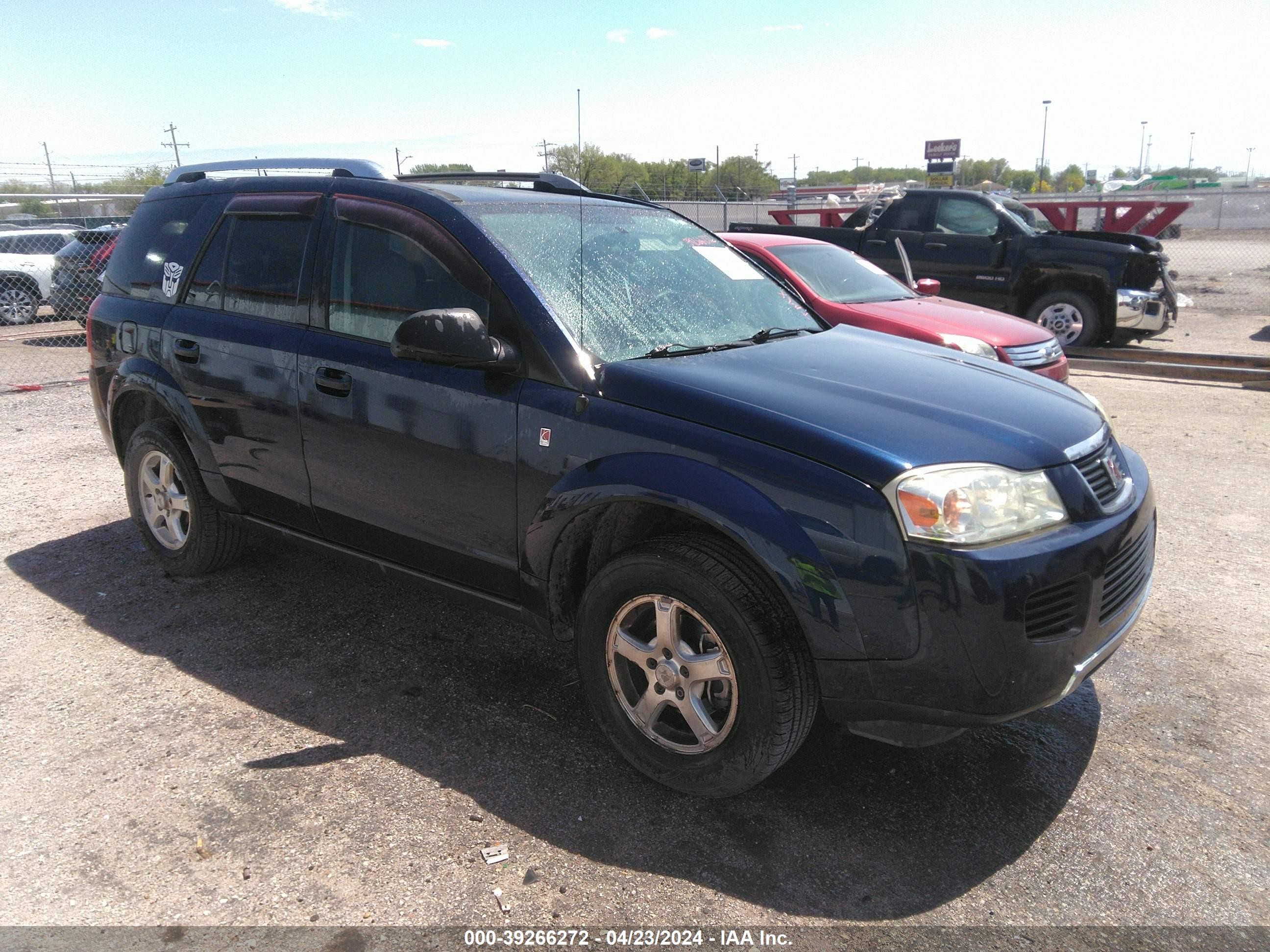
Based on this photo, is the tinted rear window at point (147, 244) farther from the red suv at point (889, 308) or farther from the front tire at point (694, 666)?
the red suv at point (889, 308)

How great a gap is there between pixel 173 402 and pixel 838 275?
5564 millimetres

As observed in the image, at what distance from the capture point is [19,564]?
4914mm

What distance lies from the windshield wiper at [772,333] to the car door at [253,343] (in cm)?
179

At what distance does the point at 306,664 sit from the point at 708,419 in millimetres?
2094

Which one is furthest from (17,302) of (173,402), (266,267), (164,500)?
(266,267)

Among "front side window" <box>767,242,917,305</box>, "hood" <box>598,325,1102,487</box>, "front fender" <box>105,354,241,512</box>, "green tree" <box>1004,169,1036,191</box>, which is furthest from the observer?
"green tree" <box>1004,169,1036,191</box>

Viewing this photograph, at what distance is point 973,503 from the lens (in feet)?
8.30

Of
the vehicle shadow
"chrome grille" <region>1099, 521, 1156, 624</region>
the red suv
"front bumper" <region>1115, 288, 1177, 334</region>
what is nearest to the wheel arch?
"front bumper" <region>1115, 288, 1177, 334</region>

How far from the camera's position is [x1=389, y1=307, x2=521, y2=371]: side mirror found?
2.98 meters

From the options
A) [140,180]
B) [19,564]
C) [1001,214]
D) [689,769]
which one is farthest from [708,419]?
[140,180]

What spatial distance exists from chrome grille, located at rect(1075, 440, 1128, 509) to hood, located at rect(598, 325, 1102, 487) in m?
0.07

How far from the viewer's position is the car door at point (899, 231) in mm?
11391

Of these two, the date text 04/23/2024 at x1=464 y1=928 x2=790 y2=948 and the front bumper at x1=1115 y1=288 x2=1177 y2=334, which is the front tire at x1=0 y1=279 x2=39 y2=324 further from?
the date text 04/23/2024 at x1=464 y1=928 x2=790 y2=948

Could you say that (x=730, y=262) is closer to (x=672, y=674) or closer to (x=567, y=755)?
(x=672, y=674)
